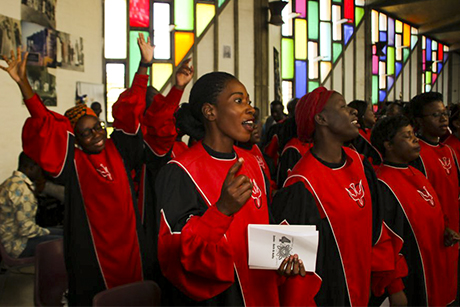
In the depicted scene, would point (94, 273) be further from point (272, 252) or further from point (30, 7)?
point (30, 7)

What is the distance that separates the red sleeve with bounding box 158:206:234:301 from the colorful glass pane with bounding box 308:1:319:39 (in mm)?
13316

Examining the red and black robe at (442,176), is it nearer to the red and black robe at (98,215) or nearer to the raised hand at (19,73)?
the red and black robe at (98,215)

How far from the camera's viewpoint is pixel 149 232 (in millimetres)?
4023

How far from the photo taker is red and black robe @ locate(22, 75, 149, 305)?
125 inches

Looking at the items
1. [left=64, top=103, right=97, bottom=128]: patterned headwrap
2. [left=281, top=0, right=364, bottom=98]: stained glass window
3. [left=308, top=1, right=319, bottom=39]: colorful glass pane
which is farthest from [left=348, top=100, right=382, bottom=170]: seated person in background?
[left=308, top=1, right=319, bottom=39]: colorful glass pane

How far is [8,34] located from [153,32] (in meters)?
3.52

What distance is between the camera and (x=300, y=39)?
14.0 meters

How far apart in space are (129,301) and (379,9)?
17835mm

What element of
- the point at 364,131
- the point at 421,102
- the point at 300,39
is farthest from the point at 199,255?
the point at 300,39

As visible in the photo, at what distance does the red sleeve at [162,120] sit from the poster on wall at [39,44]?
13.7ft

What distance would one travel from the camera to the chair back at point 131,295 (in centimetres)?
225

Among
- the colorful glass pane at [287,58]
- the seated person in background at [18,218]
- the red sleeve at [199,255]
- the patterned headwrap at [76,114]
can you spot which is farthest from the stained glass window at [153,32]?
the red sleeve at [199,255]

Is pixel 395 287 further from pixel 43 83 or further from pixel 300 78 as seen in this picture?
pixel 300 78

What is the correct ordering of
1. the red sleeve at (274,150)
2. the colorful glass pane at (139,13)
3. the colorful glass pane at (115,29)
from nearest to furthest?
the red sleeve at (274,150), the colorful glass pane at (115,29), the colorful glass pane at (139,13)
